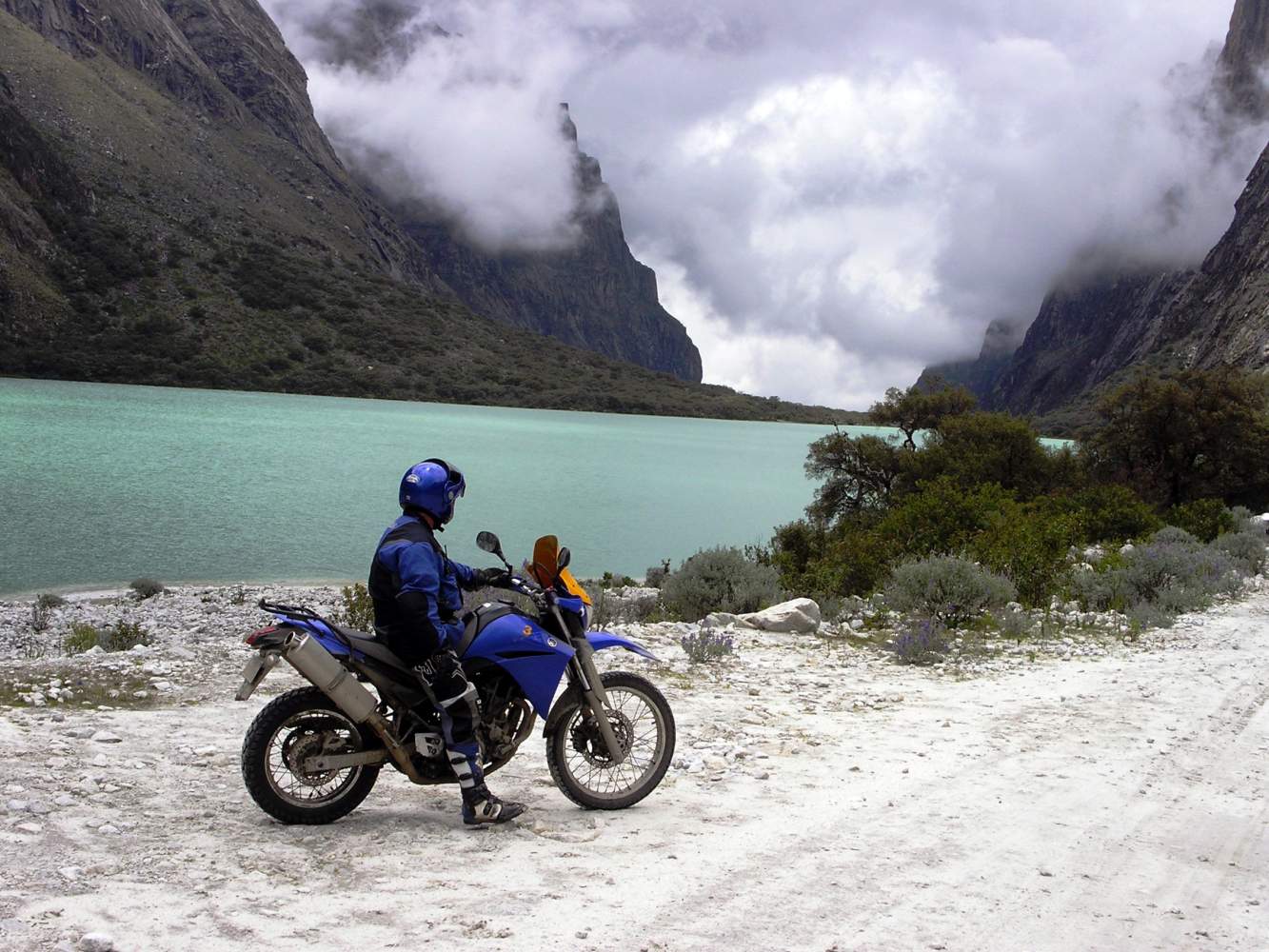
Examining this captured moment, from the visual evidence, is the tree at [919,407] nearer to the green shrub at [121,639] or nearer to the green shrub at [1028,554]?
the green shrub at [1028,554]

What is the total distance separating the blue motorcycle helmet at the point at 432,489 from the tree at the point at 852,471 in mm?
28998

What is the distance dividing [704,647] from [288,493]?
26.6 meters

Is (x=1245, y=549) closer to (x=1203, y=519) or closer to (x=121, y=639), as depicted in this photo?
(x=1203, y=519)

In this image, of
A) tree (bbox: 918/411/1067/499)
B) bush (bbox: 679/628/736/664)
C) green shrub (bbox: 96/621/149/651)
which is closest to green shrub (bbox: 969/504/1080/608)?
bush (bbox: 679/628/736/664)

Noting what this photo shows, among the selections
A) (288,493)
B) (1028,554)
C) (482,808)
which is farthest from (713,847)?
(288,493)

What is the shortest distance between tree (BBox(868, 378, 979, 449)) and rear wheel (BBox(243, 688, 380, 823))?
35.8 meters

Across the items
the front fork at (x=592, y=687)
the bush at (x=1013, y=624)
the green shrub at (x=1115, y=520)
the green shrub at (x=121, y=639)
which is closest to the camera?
the front fork at (x=592, y=687)

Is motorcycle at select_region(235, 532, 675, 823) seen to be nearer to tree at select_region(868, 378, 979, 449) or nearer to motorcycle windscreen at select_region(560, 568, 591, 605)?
motorcycle windscreen at select_region(560, 568, 591, 605)

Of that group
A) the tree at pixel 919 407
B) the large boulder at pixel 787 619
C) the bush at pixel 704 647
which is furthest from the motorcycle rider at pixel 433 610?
the tree at pixel 919 407

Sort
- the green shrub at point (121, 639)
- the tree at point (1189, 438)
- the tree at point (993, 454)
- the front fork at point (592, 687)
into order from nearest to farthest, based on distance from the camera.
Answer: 1. the front fork at point (592, 687)
2. the green shrub at point (121, 639)
3. the tree at point (1189, 438)
4. the tree at point (993, 454)

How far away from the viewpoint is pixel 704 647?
9.80m

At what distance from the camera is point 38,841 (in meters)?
4.32

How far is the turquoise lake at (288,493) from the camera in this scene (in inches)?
887

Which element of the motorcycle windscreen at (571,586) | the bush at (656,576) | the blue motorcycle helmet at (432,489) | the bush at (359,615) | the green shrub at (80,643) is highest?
the blue motorcycle helmet at (432,489)
